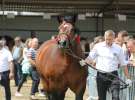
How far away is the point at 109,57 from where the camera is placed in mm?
10180

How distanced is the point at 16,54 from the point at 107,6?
8.17 meters

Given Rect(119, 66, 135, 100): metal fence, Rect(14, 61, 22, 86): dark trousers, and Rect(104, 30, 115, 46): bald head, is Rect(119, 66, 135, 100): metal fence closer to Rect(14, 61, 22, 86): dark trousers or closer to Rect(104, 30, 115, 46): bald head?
Rect(104, 30, 115, 46): bald head

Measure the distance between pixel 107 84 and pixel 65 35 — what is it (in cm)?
150

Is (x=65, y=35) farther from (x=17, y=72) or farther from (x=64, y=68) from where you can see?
(x=17, y=72)

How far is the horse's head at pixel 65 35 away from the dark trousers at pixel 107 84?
3.77 ft

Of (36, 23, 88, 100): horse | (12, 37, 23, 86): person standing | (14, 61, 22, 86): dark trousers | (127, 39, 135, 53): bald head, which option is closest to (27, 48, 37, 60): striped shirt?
(127, 39, 135, 53): bald head

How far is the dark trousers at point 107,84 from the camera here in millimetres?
10195

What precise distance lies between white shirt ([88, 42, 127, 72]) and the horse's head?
868mm

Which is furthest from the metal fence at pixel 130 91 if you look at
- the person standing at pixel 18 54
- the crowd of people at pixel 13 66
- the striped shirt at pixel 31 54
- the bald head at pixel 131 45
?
the person standing at pixel 18 54

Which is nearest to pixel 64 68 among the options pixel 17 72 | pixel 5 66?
pixel 5 66

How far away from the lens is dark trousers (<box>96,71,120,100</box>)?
33.4 feet

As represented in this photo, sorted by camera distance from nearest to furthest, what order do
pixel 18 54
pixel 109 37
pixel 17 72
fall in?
pixel 109 37, pixel 18 54, pixel 17 72

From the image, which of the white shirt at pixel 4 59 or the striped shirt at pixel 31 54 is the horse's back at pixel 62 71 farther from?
the striped shirt at pixel 31 54

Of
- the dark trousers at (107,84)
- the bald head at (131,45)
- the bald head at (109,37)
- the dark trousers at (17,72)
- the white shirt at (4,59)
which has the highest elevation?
the bald head at (109,37)
